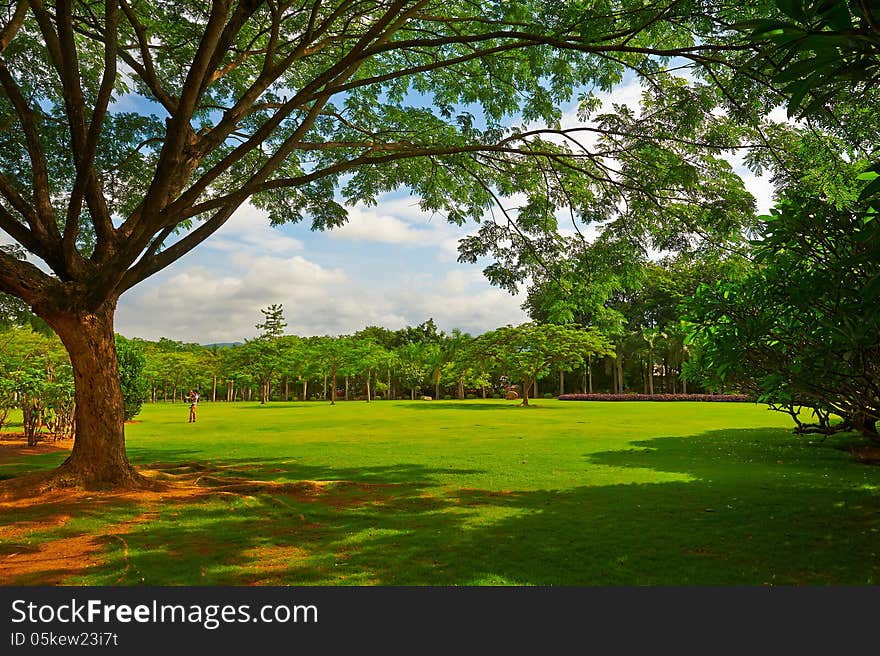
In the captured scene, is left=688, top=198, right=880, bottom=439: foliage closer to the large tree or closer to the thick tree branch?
the large tree

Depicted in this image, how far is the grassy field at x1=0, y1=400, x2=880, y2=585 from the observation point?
4.60 m

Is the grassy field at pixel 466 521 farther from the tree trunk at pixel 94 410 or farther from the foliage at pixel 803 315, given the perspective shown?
the foliage at pixel 803 315

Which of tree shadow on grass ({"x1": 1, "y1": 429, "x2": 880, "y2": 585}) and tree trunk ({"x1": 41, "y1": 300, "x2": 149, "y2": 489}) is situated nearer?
tree shadow on grass ({"x1": 1, "y1": 429, "x2": 880, "y2": 585})

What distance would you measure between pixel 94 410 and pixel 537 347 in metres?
29.4

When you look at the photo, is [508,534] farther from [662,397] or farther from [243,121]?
[662,397]

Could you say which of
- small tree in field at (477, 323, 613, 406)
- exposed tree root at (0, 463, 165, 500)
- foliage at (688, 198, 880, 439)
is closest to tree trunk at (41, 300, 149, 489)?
exposed tree root at (0, 463, 165, 500)

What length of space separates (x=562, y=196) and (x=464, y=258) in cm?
232

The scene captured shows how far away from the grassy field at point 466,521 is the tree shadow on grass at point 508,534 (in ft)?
0.09

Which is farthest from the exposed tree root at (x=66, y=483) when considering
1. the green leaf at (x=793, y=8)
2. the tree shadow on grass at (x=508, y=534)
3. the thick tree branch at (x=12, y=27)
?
the green leaf at (x=793, y=8)

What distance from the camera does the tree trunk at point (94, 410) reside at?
26.0 feet

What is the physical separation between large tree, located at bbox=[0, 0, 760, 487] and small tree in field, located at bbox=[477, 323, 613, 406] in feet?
79.7

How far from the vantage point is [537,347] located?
35031 millimetres

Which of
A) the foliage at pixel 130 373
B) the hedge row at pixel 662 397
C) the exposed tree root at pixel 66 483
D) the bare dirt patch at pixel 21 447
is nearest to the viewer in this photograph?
the exposed tree root at pixel 66 483

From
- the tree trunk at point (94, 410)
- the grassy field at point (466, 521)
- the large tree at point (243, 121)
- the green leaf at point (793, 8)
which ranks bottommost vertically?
the grassy field at point (466, 521)
